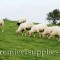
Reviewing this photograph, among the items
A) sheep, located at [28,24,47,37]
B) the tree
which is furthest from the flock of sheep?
the tree

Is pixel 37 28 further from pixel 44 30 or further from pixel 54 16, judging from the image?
pixel 54 16

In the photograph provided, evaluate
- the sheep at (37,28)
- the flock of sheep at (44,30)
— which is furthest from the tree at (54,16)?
the sheep at (37,28)

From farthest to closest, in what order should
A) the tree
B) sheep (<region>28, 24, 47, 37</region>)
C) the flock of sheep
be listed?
the tree, sheep (<region>28, 24, 47, 37</region>), the flock of sheep

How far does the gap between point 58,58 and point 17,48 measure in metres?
3.48

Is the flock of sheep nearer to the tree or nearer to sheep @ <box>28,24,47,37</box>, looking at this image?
sheep @ <box>28,24,47,37</box>

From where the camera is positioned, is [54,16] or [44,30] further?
[54,16]

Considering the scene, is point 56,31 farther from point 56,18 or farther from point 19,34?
point 56,18

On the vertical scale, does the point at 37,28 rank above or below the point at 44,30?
above

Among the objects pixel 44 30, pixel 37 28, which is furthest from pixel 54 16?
pixel 44 30

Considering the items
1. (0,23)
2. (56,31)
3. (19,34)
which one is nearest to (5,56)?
(56,31)

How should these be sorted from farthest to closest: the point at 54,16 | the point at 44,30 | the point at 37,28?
the point at 54,16
the point at 37,28
the point at 44,30

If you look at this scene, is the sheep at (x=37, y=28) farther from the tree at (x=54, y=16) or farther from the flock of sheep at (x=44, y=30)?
the tree at (x=54, y=16)

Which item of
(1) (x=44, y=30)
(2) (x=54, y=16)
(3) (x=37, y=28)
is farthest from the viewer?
(2) (x=54, y=16)

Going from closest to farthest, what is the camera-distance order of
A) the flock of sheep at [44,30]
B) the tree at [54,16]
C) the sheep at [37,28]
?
the flock of sheep at [44,30] < the sheep at [37,28] < the tree at [54,16]
